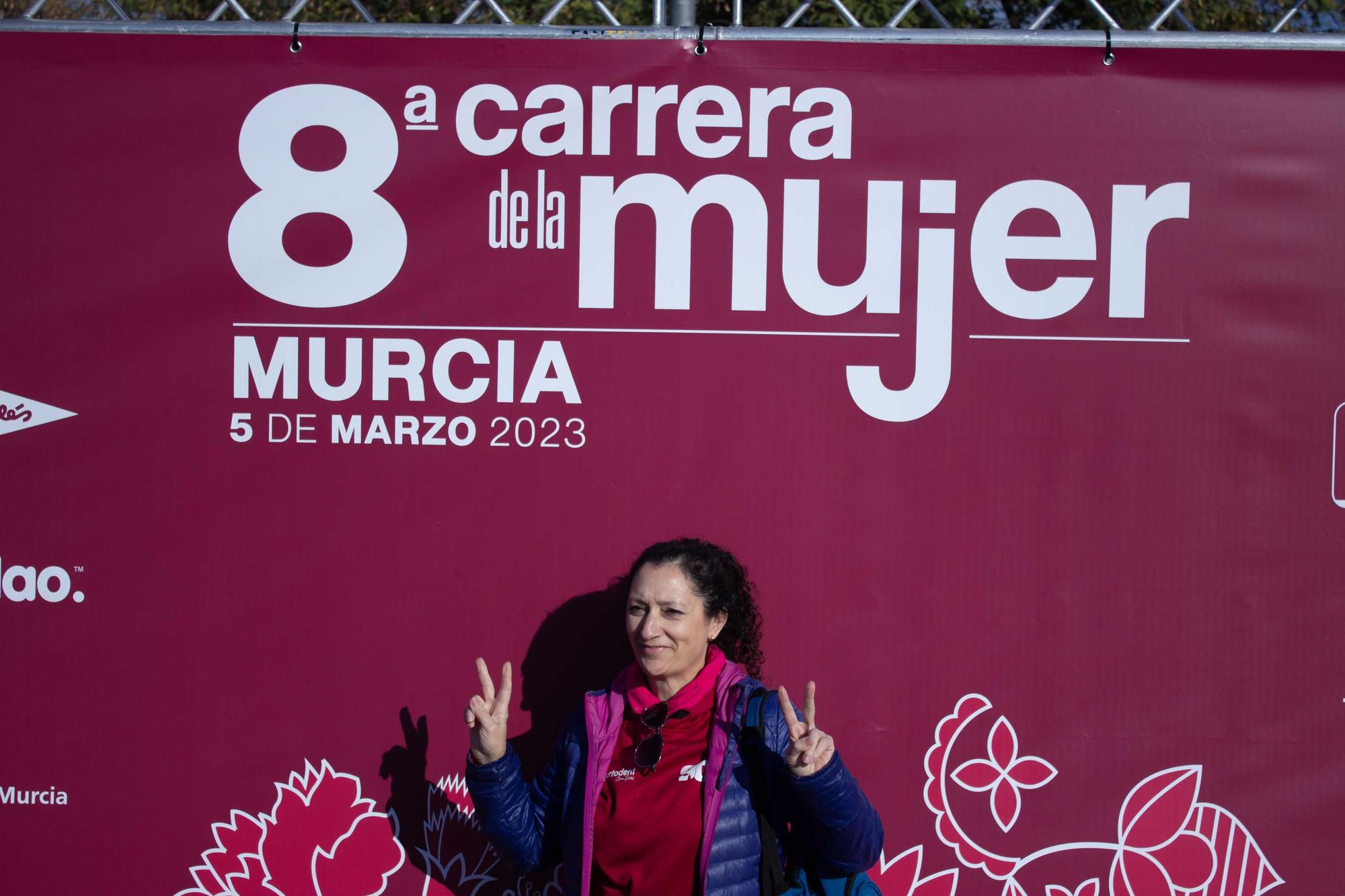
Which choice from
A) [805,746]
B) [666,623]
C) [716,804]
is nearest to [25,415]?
[666,623]

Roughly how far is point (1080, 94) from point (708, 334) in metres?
1.03

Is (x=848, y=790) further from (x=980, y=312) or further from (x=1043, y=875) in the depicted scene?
(x=980, y=312)

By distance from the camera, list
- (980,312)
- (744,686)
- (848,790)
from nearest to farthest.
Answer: (848,790)
(744,686)
(980,312)

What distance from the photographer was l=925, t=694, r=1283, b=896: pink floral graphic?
2453mm

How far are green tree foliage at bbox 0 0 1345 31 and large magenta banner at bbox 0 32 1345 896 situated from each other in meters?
2.21

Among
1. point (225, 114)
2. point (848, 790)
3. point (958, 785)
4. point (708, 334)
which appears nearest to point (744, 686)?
point (848, 790)

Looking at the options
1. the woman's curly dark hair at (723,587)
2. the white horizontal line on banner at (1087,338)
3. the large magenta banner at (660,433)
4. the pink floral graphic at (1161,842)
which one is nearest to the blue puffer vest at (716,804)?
the woman's curly dark hair at (723,587)

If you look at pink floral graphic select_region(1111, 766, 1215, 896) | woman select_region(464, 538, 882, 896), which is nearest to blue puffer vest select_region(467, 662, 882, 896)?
woman select_region(464, 538, 882, 896)

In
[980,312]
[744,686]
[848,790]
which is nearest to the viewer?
[848,790]

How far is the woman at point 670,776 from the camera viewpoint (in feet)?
6.81

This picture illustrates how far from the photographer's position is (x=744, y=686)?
7.29ft

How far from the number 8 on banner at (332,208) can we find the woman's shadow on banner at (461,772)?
0.94 m

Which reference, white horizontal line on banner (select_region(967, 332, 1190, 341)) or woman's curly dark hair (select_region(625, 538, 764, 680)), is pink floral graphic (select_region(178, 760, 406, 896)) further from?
white horizontal line on banner (select_region(967, 332, 1190, 341))

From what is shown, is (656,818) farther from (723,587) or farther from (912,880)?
(912,880)
